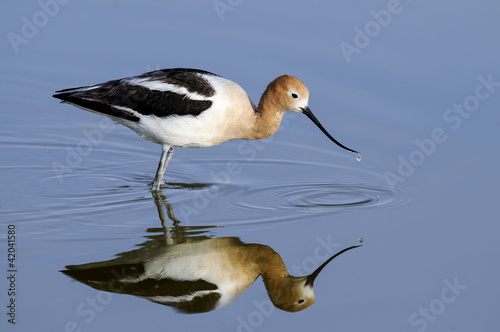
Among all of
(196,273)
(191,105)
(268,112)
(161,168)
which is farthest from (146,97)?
(196,273)

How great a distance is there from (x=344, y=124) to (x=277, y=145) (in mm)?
872

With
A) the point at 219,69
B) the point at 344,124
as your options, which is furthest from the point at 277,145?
the point at 219,69

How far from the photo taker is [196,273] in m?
8.12

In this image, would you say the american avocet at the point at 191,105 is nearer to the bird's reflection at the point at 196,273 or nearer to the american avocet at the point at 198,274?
the bird's reflection at the point at 196,273

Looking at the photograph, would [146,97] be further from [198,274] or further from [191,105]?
[198,274]

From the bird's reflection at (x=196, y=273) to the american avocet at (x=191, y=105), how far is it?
4.21 feet

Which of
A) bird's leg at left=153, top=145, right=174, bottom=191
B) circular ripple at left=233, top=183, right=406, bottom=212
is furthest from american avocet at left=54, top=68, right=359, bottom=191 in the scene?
circular ripple at left=233, top=183, right=406, bottom=212

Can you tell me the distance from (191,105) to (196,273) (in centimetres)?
210

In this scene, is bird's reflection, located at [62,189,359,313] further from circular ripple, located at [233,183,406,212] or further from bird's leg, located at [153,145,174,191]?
bird's leg, located at [153,145,174,191]

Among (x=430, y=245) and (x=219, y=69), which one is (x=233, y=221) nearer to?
(x=430, y=245)

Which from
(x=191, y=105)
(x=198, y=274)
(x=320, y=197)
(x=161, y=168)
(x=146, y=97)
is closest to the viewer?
(x=198, y=274)

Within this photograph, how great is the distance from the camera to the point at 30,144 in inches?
439

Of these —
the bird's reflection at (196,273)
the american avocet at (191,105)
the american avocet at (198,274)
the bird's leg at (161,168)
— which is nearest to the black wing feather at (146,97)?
the american avocet at (191,105)

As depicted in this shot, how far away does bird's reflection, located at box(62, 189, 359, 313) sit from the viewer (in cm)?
771
